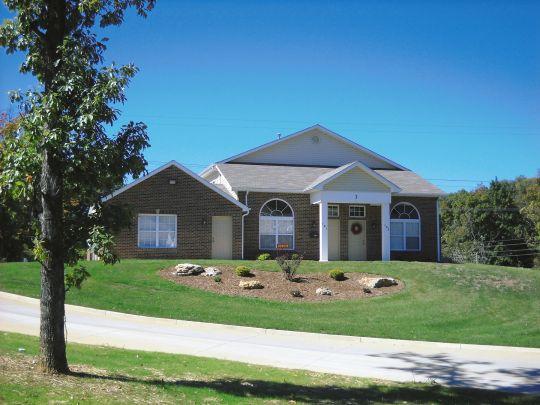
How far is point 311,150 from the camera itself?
1265 inches

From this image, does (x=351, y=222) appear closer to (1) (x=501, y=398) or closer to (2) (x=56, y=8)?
(1) (x=501, y=398)

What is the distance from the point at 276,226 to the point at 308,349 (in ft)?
49.8

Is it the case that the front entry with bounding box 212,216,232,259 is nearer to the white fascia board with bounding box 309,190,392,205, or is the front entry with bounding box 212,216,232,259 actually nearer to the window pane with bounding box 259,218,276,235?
the window pane with bounding box 259,218,276,235

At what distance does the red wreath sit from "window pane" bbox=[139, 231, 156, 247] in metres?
9.89

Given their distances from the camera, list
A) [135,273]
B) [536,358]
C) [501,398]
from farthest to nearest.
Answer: [135,273], [536,358], [501,398]

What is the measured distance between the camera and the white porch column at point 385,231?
27594 mm

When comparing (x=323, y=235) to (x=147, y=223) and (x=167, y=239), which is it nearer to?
(x=167, y=239)

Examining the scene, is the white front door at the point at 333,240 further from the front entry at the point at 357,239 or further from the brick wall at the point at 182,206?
the brick wall at the point at 182,206

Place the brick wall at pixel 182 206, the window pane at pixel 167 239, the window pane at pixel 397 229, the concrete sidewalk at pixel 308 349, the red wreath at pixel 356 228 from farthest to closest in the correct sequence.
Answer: the window pane at pixel 397 229 → the red wreath at pixel 356 228 → the window pane at pixel 167 239 → the brick wall at pixel 182 206 → the concrete sidewalk at pixel 308 349

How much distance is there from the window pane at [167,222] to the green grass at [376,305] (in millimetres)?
3284

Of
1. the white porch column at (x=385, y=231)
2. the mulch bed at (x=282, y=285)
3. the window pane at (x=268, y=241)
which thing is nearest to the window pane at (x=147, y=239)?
the mulch bed at (x=282, y=285)

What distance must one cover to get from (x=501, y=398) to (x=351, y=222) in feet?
65.9

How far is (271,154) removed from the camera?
104 ft

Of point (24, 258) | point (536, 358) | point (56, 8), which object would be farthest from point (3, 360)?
point (24, 258)
